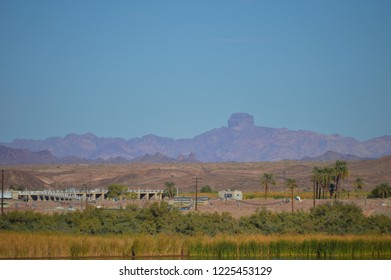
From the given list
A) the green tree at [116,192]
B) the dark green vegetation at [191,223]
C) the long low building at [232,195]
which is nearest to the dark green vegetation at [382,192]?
the long low building at [232,195]

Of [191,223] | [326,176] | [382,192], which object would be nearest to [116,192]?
[326,176]

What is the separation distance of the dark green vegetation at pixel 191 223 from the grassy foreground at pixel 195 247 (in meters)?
6.18

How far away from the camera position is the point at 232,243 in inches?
1834

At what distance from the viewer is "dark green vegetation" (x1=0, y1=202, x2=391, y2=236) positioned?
55406mm

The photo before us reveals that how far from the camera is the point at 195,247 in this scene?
45969mm

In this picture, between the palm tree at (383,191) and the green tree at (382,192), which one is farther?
the green tree at (382,192)

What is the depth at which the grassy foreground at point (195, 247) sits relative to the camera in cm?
4394

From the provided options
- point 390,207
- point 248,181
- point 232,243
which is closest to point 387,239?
point 232,243

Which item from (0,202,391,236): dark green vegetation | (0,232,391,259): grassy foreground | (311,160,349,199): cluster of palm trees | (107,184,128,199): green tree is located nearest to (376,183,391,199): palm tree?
(311,160,349,199): cluster of palm trees

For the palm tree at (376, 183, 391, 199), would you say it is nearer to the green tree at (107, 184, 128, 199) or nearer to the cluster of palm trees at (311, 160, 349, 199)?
the cluster of palm trees at (311, 160, 349, 199)

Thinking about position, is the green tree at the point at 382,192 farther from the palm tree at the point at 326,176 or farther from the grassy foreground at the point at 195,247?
the grassy foreground at the point at 195,247

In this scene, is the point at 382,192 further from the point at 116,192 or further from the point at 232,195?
the point at 116,192

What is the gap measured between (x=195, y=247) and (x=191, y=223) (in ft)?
34.1
